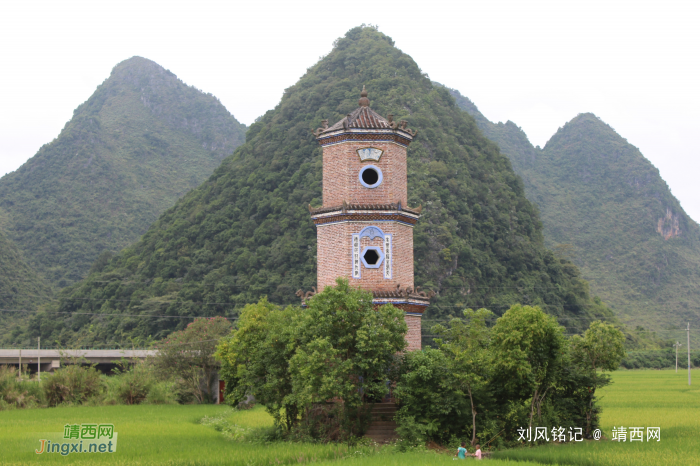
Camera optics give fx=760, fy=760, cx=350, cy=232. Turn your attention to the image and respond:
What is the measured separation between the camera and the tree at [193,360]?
1583 inches

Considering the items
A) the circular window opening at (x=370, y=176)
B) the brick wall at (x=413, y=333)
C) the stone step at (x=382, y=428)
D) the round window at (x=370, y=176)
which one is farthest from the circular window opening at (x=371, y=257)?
the stone step at (x=382, y=428)

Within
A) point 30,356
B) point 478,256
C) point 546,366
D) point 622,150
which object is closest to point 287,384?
point 546,366

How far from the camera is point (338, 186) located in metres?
24.5

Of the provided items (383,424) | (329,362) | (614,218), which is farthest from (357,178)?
(614,218)

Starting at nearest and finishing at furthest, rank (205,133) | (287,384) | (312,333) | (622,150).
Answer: (312,333), (287,384), (622,150), (205,133)

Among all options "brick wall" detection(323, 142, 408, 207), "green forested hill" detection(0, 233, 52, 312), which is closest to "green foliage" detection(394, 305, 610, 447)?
"brick wall" detection(323, 142, 408, 207)

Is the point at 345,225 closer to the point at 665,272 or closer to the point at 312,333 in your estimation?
the point at 312,333

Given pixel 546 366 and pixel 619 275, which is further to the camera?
pixel 619 275

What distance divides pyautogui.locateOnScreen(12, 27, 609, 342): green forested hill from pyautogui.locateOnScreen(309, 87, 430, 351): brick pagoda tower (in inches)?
1709

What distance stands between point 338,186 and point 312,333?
217 inches

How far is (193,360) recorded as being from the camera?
1582 inches

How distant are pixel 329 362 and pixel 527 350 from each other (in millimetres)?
5370

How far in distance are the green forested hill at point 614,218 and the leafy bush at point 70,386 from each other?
216 ft

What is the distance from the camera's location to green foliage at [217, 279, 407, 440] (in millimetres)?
20453
